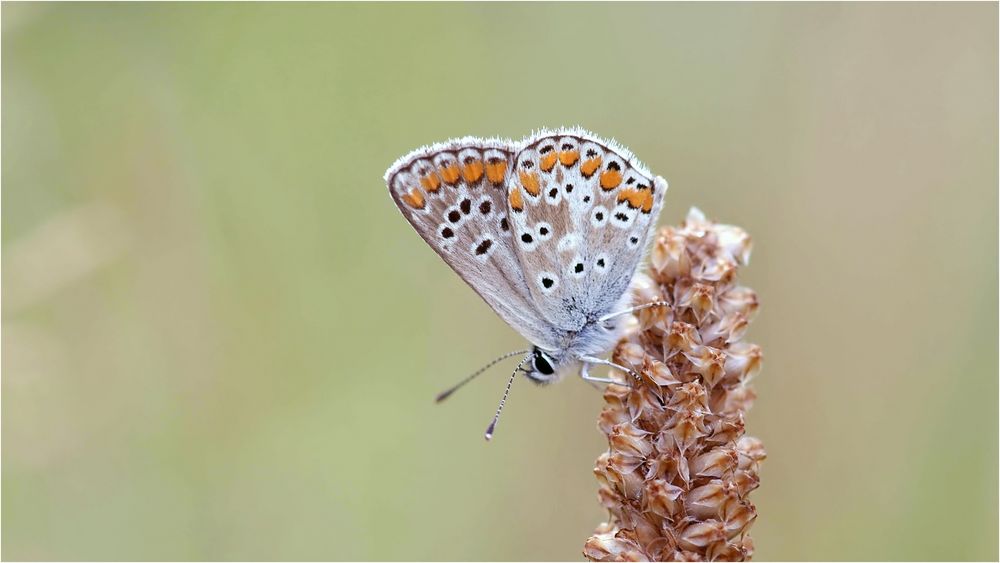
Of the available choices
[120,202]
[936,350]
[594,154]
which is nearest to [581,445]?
[936,350]

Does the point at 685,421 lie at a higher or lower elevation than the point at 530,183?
lower

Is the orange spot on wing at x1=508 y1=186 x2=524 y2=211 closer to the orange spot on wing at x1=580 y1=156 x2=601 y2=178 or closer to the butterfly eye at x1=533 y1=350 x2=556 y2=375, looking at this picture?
the orange spot on wing at x1=580 y1=156 x2=601 y2=178

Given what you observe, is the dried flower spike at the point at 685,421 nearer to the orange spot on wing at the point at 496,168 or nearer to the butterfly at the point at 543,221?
the butterfly at the point at 543,221

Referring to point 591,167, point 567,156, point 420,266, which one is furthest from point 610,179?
point 420,266

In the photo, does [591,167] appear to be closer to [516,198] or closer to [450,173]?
[516,198]

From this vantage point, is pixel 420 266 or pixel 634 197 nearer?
pixel 634 197

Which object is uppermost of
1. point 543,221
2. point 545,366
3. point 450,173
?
point 450,173

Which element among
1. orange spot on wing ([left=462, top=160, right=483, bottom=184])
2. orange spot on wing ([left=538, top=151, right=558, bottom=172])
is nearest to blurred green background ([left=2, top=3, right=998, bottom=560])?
orange spot on wing ([left=462, top=160, right=483, bottom=184])

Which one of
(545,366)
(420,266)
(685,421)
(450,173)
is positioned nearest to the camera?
(685,421)
